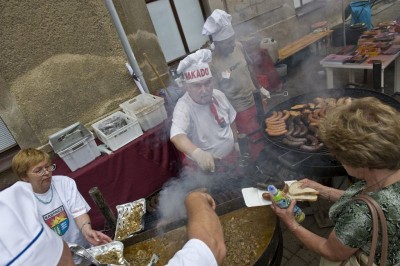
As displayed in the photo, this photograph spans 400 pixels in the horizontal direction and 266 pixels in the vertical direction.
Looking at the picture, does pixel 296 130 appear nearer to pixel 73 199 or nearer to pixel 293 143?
pixel 293 143

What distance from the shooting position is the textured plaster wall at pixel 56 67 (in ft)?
14.3

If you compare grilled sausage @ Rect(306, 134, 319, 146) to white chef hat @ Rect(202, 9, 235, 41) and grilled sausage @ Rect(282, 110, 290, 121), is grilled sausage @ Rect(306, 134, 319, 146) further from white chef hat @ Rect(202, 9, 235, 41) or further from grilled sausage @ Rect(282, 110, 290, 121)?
white chef hat @ Rect(202, 9, 235, 41)

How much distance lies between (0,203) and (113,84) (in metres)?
4.54

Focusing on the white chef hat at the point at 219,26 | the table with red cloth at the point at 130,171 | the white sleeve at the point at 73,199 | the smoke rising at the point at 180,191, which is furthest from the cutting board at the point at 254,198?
the white chef hat at the point at 219,26

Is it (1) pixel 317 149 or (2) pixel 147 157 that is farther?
(2) pixel 147 157

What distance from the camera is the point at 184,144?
3.46 metres

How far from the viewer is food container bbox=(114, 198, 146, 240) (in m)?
3.30

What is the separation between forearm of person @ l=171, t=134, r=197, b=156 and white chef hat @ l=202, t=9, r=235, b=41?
89.4 inches

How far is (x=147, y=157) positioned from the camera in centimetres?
476

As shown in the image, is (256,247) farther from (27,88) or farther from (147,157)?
(27,88)

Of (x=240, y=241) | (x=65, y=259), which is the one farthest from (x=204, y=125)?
(x=65, y=259)

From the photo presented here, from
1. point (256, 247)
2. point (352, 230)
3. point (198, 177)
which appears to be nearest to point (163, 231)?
point (256, 247)

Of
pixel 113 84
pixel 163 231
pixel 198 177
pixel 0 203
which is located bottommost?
pixel 198 177

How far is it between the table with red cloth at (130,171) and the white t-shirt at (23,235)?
10.2 feet
